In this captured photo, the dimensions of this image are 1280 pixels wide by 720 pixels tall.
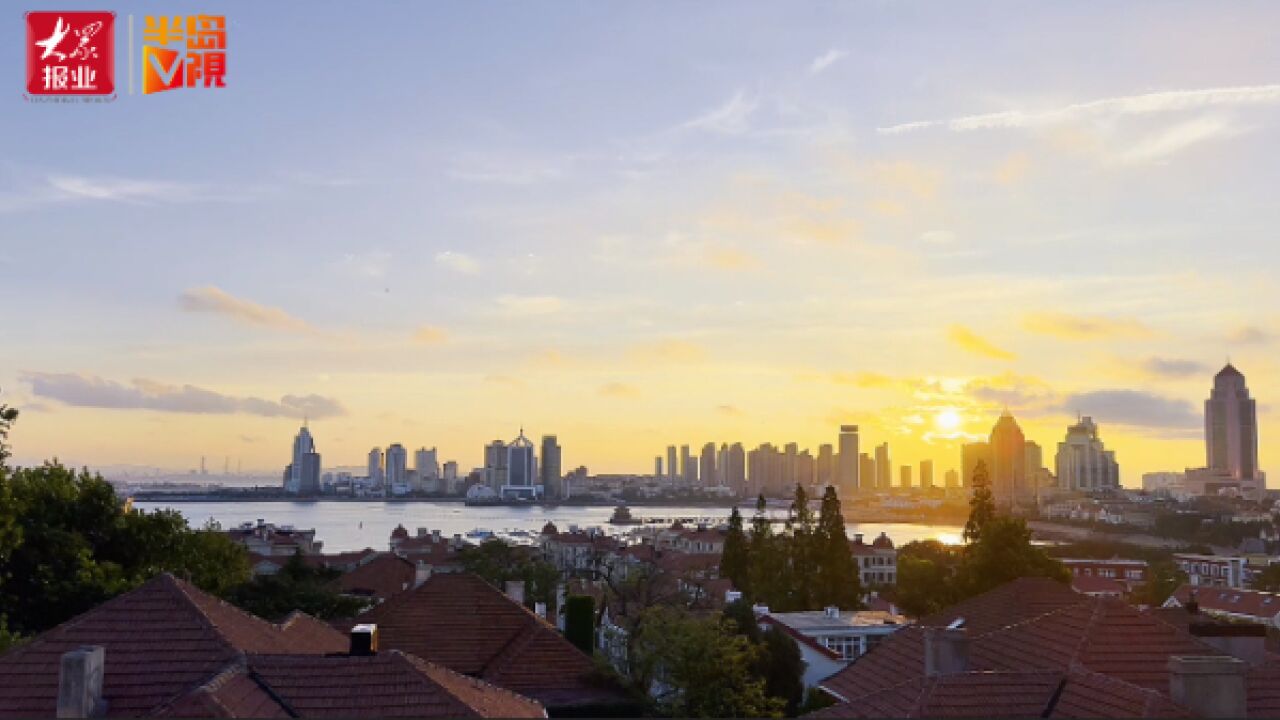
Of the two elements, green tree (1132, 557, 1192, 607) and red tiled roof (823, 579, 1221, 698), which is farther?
green tree (1132, 557, 1192, 607)

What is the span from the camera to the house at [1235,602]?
43.6m

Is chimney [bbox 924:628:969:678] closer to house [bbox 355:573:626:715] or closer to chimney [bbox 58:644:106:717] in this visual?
house [bbox 355:573:626:715]

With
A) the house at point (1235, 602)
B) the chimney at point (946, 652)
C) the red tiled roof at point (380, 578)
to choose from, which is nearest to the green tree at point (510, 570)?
the red tiled roof at point (380, 578)

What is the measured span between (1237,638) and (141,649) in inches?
507

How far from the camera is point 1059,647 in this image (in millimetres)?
12859

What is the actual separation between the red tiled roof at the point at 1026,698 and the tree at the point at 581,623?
34.1 feet

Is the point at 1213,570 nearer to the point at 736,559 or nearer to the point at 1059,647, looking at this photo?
the point at 736,559

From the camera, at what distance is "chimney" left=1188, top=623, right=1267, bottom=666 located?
13.2m

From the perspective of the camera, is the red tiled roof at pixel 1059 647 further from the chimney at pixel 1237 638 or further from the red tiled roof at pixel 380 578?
the red tiled roof at pixel 380 578

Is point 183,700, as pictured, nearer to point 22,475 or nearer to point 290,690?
point 290,690

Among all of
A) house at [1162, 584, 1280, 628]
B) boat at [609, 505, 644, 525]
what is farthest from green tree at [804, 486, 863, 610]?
boat at [609, 505, 644, 525]

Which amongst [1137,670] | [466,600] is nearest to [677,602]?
[466,600]

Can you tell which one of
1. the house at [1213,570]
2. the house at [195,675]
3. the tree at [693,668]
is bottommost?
the house at [1213,570]

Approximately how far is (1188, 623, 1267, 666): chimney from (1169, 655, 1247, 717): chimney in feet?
12.8
